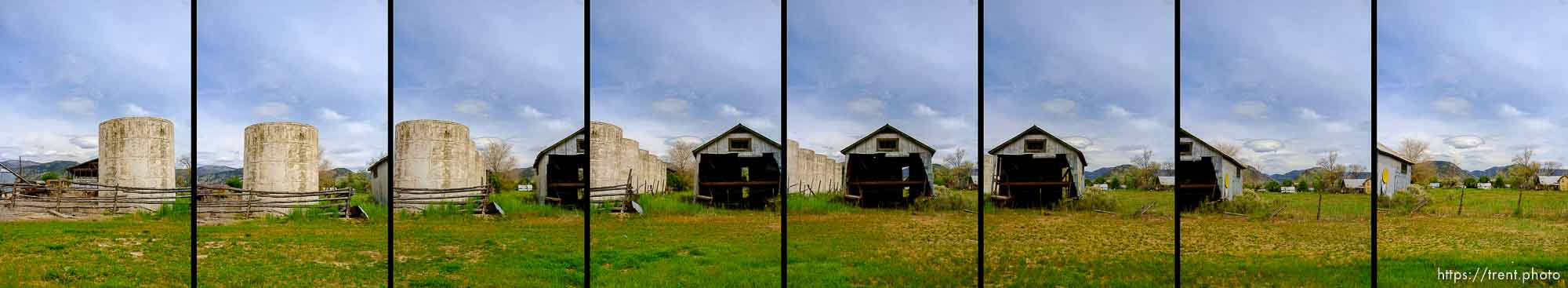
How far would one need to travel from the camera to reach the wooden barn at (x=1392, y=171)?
6758 millimetres

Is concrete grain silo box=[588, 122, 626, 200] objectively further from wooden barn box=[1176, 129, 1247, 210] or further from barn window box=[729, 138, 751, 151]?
wooden barn box=[1176, 129, 1247, 210]

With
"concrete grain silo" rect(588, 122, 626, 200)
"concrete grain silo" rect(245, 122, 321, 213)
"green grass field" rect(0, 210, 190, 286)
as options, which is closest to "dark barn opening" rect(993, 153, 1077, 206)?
"concrete grain silo" rect(588, 122, 626, 200)

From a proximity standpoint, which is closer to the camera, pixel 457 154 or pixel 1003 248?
pixel 1003 248

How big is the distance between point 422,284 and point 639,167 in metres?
2.56

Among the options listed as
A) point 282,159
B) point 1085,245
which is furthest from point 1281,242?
point 282,159

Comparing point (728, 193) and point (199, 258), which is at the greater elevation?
point (728, 193)

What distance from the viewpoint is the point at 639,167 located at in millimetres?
7613

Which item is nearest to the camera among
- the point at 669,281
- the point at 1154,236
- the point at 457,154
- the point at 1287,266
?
the point at 669,281

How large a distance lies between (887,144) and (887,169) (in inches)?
17.7

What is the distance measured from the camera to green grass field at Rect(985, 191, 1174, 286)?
5.98 m

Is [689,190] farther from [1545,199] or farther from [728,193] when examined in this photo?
[1545,199]

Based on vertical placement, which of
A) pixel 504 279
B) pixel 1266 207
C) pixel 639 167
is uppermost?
pixel 639 167

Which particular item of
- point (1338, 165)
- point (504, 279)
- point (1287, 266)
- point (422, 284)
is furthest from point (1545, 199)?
point (422, 284)

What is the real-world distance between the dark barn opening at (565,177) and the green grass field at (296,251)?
1.99 m
